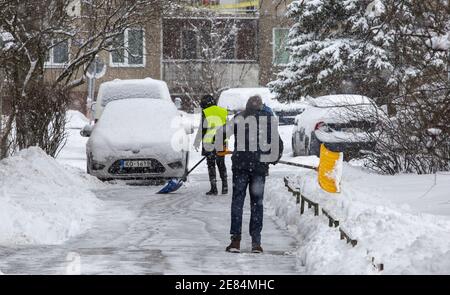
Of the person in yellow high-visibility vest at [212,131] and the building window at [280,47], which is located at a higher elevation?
the person in yellow high-visibility vest at [212,131]

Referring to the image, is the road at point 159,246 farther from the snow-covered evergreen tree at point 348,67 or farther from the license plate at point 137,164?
the snow-covered evergreen tree at point 348,67

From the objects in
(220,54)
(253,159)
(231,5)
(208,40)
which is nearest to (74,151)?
(220,54)

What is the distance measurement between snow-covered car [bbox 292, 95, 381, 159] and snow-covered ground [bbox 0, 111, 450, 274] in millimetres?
778

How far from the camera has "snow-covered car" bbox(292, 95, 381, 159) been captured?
1880 cm

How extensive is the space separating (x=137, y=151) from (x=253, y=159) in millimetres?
7823

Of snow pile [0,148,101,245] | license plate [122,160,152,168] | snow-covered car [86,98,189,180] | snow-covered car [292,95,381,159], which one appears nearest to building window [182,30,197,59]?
snow-covered car [292,95,381,159]

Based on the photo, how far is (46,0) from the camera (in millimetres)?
19203

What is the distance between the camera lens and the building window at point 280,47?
51.4 meters

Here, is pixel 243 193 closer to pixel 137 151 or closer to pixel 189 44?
pixel 137 151

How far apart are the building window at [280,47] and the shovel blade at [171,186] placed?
3294cm

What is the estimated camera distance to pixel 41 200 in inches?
566

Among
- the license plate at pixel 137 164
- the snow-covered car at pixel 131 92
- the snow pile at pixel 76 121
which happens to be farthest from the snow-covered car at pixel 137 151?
the snow pile at pixel 76 121

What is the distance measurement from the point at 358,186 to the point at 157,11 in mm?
7404
